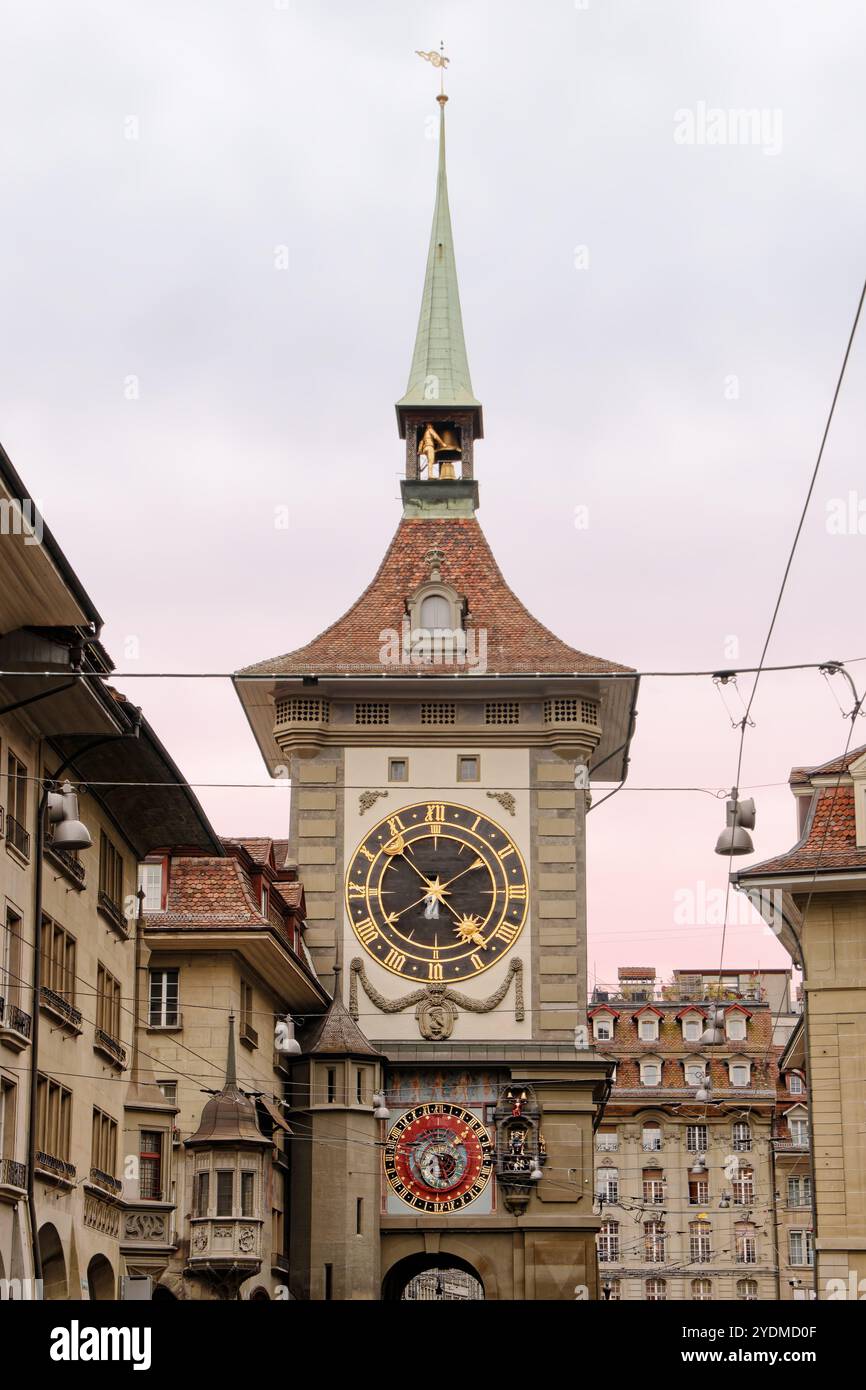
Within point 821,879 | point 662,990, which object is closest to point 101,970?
point 821,879

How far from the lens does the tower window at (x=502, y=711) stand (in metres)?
62.1

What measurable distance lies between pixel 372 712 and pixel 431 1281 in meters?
49.2

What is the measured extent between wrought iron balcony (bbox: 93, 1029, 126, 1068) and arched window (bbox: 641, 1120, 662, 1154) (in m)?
65.2

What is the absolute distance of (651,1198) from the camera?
102 meters

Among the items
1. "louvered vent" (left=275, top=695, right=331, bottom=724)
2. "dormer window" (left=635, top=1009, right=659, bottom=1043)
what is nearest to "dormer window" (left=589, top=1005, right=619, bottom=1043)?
"dormer window" (left=635, top=1009, right=659, bottom=1043)

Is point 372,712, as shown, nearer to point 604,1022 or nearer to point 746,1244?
point 746,1244

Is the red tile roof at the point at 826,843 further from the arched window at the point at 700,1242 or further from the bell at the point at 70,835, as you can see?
the arched window at the point at 700,1242

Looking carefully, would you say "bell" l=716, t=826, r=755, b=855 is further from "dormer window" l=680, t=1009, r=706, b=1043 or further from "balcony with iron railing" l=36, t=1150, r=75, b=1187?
"dormer window" l=680, t=1009, r=706, b=1043

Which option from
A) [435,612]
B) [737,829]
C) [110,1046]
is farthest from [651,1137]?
[737,829]

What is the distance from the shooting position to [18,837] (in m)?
32.4

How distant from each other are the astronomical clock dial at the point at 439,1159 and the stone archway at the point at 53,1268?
24.7 metres

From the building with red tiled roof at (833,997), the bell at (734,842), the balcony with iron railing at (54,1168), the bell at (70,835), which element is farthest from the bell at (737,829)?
the building with red tiled roof at (833,997)
